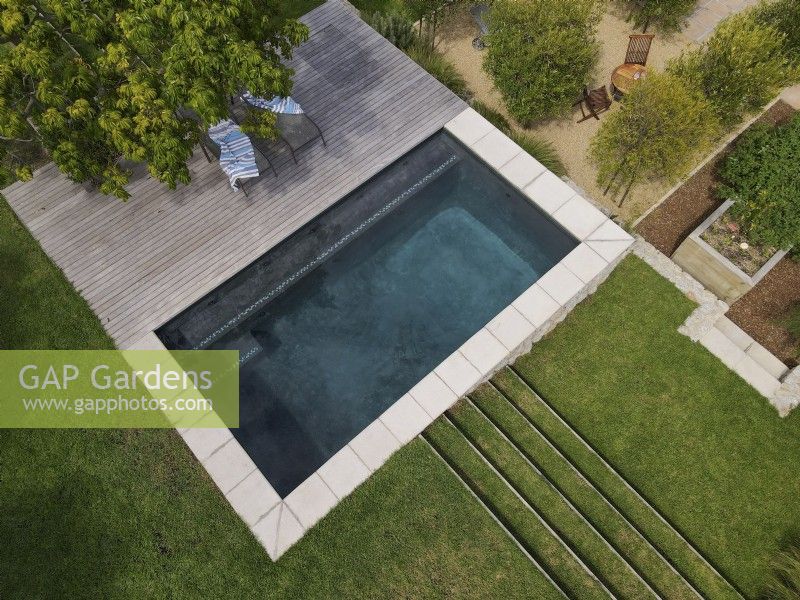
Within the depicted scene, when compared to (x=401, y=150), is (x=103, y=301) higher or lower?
lower

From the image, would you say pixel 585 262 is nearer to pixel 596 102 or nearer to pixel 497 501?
pixel 596 102

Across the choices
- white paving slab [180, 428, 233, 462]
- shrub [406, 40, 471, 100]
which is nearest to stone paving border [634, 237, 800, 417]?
shrub [406, 40, 471, 100]

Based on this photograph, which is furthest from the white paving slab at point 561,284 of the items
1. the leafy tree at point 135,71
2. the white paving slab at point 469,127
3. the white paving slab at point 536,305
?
the leafy tree at point 135,71

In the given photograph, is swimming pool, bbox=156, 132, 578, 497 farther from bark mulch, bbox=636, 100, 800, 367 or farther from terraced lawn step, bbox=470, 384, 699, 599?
bark mulch, bbox=636, 100, 800, 367

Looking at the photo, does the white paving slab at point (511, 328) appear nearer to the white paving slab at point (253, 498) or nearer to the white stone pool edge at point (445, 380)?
the white stone pool edge at point (445, 380)

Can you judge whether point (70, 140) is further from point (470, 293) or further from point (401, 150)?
point (470, 293)

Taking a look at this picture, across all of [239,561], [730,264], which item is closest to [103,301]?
[239,561]

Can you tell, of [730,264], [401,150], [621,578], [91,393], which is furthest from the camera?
[401,150]

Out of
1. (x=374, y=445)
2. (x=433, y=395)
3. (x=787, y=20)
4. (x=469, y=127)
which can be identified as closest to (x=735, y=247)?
(x=787, y=20)
